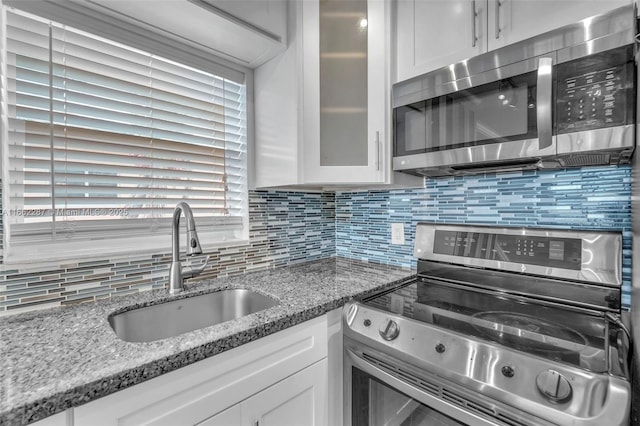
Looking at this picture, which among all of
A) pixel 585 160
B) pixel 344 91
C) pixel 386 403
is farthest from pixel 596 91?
pixel 386 403

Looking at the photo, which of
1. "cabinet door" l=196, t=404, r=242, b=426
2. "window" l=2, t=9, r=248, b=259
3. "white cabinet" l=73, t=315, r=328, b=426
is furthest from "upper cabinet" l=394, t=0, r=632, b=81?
"cabinet door" l=196, t=404, r=242, b=426

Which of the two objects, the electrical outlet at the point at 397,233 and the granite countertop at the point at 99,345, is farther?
the electrical outlet at the point at 397,233

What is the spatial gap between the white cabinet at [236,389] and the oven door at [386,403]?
3.9 inches

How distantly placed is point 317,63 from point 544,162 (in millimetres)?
964

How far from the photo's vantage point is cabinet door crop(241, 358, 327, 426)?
87 cm

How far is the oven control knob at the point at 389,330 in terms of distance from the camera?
0.95 meters

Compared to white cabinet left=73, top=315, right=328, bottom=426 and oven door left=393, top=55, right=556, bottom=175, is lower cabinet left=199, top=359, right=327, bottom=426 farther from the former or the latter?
oven door left=393, top=55, right=556, bottom=175

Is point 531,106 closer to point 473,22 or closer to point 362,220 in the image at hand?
point 473,22

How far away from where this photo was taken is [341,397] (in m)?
1.11

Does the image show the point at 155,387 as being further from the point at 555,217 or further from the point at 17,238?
the point at 555,217

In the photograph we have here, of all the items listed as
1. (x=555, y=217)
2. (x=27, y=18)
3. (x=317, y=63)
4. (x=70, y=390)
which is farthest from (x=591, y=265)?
(x=27, y=18)

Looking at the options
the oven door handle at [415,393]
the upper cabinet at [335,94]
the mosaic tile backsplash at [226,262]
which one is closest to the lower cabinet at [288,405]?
the oven door handle at [415,393]

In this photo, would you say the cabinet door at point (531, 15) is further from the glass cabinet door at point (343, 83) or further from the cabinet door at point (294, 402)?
the cabinet door at point (294, 402)

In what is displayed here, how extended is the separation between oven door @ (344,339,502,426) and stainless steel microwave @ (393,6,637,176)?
2.61 ft
